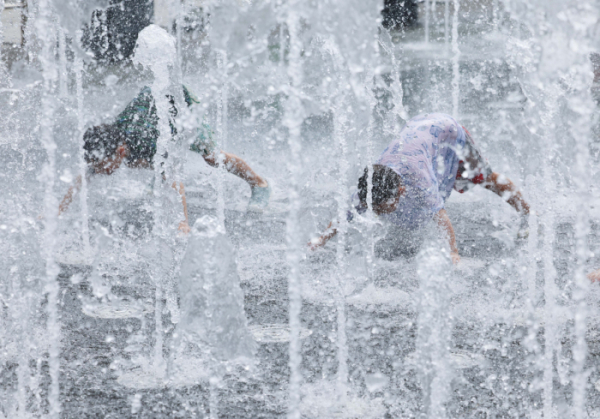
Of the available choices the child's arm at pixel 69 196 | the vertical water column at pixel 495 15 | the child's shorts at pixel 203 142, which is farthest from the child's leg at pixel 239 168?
the vertical water column at pixel 495 15

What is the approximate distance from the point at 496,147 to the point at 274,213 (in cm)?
292

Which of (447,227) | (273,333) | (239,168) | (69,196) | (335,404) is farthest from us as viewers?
(239,168)

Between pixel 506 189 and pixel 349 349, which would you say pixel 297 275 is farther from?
pixel 506 189

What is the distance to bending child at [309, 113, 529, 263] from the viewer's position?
3.80 meters

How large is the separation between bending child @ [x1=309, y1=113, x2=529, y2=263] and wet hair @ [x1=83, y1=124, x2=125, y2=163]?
4.18 ft

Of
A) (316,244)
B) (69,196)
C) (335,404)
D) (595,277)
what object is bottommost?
(335,404)

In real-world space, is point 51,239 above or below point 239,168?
below

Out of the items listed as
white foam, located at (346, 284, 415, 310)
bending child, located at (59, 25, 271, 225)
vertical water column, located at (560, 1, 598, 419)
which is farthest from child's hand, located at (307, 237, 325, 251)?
vertical water column, located at (560, 1, 598, 419)

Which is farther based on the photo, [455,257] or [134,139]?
[134,139]

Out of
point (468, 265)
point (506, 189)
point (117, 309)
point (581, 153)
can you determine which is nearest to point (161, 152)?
point (117, 309)

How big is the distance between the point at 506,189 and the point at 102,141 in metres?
2.40

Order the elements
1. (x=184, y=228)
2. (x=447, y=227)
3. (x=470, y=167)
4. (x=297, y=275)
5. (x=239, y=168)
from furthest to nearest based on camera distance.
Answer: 1. (x=239, y=168)
2. (x=184, y=228)
3. (x=470, y=167)
4. (x=447, y=227)
5. (x=297, y=275)

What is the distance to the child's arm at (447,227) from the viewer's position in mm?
4008

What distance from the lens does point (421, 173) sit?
3852 mm
